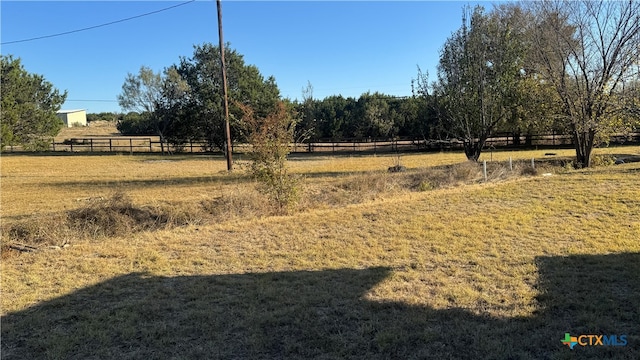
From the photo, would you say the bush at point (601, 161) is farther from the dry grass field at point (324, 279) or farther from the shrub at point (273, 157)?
the shrub at point (273, 157)

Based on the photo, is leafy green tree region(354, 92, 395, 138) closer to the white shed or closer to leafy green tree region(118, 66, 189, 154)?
leafy green tree region(118, 66, 189, 154)

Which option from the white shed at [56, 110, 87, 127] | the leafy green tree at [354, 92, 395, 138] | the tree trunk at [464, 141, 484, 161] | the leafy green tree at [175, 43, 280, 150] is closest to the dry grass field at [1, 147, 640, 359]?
the tree trunk at [464, 141, 484, 161]

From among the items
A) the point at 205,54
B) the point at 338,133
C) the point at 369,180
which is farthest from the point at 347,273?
the point at 338,133

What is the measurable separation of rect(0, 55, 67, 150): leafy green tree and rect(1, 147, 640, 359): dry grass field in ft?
45.1

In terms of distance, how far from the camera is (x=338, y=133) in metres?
52.4

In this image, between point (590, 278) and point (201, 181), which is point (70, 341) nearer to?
point (590, 278)

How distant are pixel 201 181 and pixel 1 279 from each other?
11311 mm

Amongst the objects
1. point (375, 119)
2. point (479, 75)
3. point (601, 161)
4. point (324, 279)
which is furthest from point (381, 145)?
point (324, 279)

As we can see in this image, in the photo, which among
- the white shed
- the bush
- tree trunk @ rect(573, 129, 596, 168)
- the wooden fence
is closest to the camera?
tree trunk @ rect(573, 129, 596, 168)

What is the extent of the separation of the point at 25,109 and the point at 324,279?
2455cm

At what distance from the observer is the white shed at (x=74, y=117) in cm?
9314

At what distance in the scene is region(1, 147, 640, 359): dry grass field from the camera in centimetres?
329

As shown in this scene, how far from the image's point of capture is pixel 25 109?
75.2 ft

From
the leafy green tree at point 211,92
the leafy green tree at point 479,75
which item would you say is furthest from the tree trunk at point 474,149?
the leafy green tree at point 211,92
